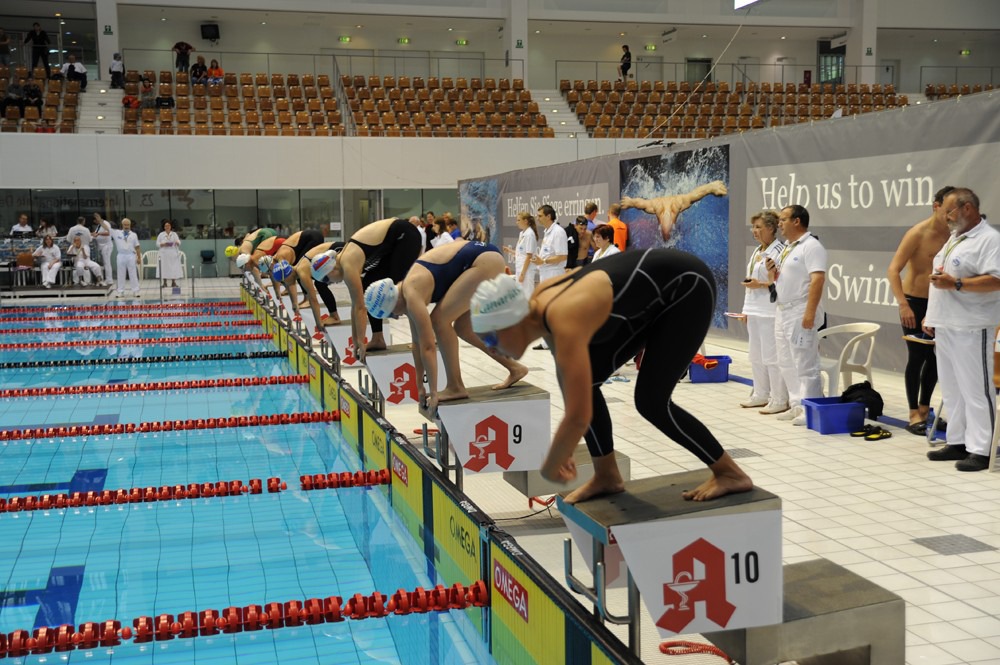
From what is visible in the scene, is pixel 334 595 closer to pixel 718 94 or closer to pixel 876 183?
pixel 876 183

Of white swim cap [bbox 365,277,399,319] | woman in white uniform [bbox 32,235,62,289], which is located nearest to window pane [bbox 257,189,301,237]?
woman in white uniform [bbox 32,235,62,289]

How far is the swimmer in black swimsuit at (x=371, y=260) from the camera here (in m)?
6.19

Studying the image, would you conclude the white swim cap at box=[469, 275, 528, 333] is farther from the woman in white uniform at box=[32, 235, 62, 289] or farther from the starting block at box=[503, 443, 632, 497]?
the woman in white uniform at box=[32, 235, 62, 289]

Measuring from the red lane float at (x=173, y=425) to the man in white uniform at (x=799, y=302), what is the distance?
3.19 m

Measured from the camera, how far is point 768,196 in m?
8.96

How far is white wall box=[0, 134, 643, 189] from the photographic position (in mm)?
20219

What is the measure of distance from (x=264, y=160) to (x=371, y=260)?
1564cm

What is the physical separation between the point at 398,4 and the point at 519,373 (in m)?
21.0

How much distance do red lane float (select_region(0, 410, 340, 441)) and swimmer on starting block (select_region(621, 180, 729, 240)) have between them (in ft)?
16.1

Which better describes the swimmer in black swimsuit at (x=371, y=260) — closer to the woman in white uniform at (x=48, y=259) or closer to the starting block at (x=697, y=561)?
the starting block at (x=697, y=561)

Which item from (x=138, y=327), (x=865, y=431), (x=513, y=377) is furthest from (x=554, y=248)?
(x=138, y=327)

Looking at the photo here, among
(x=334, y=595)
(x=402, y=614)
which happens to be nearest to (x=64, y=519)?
(x=334, y=595)

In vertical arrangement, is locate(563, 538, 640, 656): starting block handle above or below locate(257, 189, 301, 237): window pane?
below

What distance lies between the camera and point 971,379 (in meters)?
4.93
